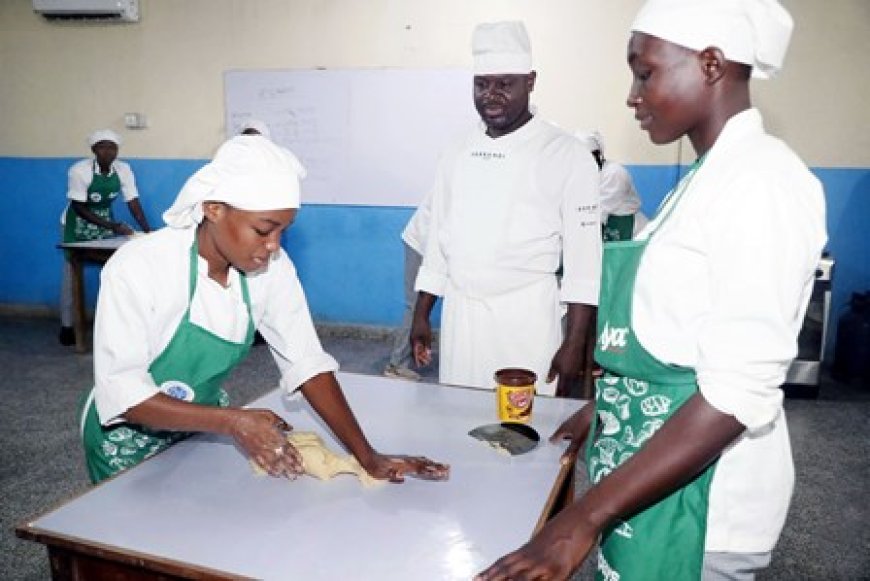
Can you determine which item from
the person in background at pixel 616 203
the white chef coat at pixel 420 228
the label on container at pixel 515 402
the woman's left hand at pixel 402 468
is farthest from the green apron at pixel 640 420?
the person in background at pixel 616 203

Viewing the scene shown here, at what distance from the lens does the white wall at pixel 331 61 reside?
455 centimetres

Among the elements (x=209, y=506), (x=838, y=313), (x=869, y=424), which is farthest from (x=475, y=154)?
(x=838, y=313)

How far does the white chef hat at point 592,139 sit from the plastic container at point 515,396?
2.96 metres

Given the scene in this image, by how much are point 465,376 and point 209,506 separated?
1.24 m

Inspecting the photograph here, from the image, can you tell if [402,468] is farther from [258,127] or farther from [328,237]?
[328,237]

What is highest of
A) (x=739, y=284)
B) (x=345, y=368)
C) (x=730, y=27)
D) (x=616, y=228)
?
(x=730, y=27)

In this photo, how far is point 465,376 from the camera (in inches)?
92.2

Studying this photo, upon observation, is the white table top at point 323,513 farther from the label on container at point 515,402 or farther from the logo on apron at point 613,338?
the logo on apron at point 613,338

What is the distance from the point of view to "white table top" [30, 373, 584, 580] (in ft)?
3.47

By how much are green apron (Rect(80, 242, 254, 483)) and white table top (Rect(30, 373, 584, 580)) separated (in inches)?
5.2

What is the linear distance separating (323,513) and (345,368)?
140 inches

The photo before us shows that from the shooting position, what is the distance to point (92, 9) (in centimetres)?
552

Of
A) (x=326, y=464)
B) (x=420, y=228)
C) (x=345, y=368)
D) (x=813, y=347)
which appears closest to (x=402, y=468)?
(x=326, y=464)

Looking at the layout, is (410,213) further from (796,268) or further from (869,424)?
(796,268)
